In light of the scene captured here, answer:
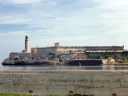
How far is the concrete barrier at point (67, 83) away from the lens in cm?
1345

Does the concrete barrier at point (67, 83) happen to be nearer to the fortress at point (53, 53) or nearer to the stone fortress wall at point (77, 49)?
the fortress at point (53, 53)

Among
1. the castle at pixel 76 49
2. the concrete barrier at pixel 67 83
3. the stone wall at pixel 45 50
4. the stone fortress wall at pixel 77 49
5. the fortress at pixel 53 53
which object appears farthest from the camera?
the stone fortress wall at pixel 77 49

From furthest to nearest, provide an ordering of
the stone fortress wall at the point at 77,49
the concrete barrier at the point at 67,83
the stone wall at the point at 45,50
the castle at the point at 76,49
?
the stone fortress wall at the point at 77,49 < the castle at the point at 76,49 < the stone wall at the point at 45,50 < the concrete barrier at the point at 67,83

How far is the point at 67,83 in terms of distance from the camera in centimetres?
1365

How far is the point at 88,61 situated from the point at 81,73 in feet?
306

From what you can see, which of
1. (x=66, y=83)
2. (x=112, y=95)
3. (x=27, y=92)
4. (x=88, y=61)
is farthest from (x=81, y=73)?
(x=88, y=61)

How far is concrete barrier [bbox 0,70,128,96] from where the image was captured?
1345 cm

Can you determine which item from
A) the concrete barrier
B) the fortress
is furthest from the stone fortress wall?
the concrete barrier

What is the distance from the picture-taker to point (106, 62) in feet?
356

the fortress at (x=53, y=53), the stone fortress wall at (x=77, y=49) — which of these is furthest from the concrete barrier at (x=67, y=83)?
the stone fortress wall at (x=77, y=49)

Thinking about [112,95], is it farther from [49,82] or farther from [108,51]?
[108,51]

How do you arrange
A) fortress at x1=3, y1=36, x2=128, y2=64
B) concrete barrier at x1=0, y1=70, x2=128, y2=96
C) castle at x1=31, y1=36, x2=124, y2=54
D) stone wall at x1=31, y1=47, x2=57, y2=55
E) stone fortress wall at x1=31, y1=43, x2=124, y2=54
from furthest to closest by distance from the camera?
stone fortress wall at x1=31, y1=43, x2=124, y2=54
castle at x1=31, y1=36, x2=124, y2=54
stone wall at x1=31, y1=47, x2=57, y2=55
fortress at x1=3, y1=36, x2=128, y2=64
concrete barrier at x1=0, y1=70, x2=128, y2=96

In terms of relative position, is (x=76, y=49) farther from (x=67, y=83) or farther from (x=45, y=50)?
(x=67, y=83)

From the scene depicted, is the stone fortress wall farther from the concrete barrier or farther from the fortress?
the concrete barrier
